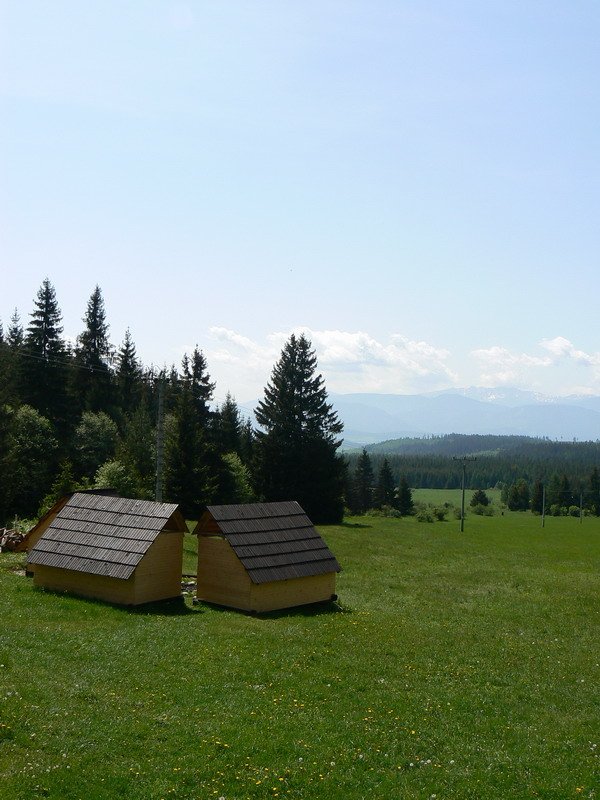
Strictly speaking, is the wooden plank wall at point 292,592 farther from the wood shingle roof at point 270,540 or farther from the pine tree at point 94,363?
the pine tree at point 94,363

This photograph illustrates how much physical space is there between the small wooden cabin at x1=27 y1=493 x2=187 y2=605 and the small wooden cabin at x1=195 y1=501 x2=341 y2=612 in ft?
3.92

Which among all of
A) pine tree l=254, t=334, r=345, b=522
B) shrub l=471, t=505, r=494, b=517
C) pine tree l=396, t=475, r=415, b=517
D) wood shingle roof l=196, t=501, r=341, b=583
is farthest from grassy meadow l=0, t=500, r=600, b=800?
shrub l=471, t=505, r=494, b=517

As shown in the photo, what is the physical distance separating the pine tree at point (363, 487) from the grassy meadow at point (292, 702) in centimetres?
9106

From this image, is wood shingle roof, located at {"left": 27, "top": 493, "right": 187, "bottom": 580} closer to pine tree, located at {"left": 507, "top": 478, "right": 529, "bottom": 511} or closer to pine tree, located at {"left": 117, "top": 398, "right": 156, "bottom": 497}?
pine tree, located at {"left": 117, "top": 398, "right": 156, "bottom": 497}

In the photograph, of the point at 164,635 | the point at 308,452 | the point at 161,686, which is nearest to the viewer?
the point at 161,686

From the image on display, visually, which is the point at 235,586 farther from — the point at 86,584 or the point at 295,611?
the point at 86,584

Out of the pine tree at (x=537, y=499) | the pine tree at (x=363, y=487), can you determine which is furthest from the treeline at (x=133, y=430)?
the pine tree at (x=537, y=499)

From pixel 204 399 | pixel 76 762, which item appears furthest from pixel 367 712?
pixel 204 399

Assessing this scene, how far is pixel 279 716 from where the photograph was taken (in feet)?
44.7

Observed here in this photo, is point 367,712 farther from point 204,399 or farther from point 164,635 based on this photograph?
point 204,399

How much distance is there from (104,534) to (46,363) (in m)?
43.0

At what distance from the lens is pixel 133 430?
2410 inches

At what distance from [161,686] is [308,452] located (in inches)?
2078

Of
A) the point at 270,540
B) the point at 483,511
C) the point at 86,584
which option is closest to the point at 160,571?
the point at 86,584
